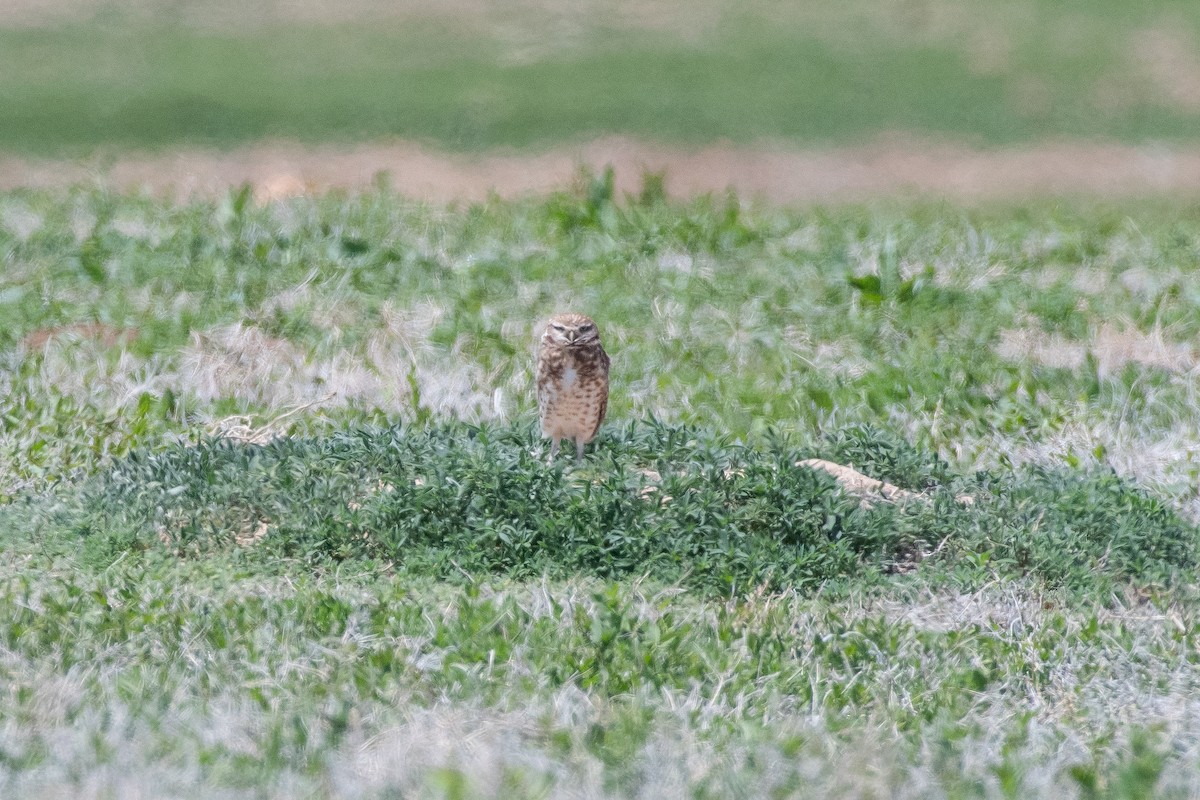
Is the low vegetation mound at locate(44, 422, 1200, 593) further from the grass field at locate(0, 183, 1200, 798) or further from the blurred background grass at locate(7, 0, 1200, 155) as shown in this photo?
the blurred background grass at locate(7, 0, 1200, 155)

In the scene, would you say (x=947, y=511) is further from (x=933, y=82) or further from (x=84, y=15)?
(x=84, y=15)

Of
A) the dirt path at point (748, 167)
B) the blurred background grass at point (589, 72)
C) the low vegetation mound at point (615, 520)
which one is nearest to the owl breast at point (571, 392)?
the low vegetation mound at point (615, 520)

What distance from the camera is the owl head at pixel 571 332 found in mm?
5332

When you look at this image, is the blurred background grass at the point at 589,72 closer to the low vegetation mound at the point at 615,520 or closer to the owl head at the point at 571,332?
the owl head at the point at 571,332

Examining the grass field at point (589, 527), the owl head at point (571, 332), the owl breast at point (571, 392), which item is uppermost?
the owl head at point (571, 332)

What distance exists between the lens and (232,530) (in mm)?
4848

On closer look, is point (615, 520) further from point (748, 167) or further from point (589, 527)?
point (748, 167)

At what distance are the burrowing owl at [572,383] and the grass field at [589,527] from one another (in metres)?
0.14

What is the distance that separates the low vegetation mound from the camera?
473 centimetres

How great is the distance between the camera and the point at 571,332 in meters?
5.34

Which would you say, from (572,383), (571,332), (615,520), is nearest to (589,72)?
(571,332)

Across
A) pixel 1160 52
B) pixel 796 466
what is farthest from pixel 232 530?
pixel 1160 52

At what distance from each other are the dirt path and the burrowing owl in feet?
26.7

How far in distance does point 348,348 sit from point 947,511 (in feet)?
9.40
